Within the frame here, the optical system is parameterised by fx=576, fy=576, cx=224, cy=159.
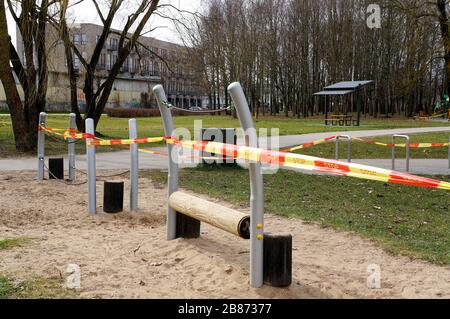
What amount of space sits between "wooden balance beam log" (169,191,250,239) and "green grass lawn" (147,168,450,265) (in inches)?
73.6

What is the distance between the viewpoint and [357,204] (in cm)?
846

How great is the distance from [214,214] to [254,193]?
0.73 m

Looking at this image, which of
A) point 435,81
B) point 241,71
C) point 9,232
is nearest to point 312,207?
point 9,232

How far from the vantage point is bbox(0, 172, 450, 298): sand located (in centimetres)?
427

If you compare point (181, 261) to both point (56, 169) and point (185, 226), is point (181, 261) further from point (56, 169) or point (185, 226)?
point (56, 169)

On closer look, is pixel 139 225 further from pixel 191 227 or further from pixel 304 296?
pixel 304 296

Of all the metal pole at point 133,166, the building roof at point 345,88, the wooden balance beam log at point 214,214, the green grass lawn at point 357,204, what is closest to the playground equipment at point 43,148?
the green grass lawn at point 357,204

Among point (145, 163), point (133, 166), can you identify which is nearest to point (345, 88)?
point (145, 163)

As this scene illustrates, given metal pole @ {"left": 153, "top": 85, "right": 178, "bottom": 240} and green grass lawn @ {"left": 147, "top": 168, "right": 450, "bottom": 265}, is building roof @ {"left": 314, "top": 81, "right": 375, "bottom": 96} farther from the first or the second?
metal pole @ {"left": 153, "top": 85, "right": 178, "bottom": 240}

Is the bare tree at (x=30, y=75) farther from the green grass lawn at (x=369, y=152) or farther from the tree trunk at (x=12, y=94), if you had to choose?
the green grass lawn at (x=369, y=152)

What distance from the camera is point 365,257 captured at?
5375 mm

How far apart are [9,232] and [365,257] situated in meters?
3.85

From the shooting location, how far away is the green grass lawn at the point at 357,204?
20.1 feet
